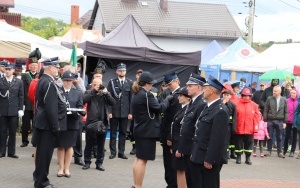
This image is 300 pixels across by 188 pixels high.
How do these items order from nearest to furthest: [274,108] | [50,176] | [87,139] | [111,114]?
1. [50,176]
2. [87,139]
3. [111,114]
4. [274,108]

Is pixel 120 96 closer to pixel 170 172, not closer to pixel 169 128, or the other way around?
pixel 169 128

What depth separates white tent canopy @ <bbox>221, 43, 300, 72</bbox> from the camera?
75.8 feet

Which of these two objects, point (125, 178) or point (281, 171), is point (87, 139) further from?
point (281, 171)

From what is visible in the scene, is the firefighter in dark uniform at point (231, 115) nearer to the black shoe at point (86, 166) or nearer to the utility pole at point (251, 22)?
the black shoe at point (86, 166)

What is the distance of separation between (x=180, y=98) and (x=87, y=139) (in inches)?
129

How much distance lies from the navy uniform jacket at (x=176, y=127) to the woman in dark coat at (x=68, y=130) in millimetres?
2231

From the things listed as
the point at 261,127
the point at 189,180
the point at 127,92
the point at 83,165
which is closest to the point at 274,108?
the point at 261,127

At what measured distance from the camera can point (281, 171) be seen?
14.4 m

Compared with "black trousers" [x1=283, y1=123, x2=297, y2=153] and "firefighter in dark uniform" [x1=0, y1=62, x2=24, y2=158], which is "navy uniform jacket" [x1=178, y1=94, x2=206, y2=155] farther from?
"black trousers" [x1=283, y1=123, x2=297, y2=153]

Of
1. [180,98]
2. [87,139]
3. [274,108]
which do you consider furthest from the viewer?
[274,108]

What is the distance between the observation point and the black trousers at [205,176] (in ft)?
25.5

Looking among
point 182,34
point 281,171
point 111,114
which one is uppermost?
point 182,34

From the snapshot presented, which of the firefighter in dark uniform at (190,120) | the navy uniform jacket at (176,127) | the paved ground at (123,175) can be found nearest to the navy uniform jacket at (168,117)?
the navy uniform jacket at (176,127)

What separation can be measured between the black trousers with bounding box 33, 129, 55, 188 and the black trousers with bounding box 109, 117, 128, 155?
440cm
